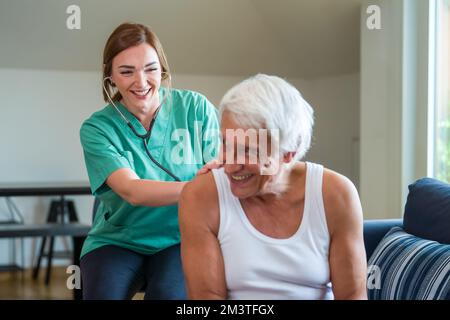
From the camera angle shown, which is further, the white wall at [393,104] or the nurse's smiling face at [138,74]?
the white wall at [393,104]

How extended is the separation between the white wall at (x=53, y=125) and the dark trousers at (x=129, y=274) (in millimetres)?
2851

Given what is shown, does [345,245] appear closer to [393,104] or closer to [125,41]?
[125,41]

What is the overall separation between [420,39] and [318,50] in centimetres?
119

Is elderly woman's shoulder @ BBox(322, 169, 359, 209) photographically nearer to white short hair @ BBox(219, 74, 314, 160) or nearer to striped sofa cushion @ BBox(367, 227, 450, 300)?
white short hair @ BBox(219, 74, 314, 160)

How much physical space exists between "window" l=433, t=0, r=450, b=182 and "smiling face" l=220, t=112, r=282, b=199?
6.58ft

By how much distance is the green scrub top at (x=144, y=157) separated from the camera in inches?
61.8

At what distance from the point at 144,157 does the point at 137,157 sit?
0.05 feet

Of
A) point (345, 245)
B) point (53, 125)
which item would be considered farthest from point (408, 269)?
point (53, 125)

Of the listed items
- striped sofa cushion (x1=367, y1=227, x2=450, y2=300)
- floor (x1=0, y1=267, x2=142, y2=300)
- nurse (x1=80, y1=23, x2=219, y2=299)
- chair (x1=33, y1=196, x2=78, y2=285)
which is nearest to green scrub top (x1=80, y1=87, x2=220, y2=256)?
nurse (x1=80, y1=23, x2=219, y2=299)

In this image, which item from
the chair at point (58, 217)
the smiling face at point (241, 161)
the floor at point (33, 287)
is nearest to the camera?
the smiling face at point (241, 161)

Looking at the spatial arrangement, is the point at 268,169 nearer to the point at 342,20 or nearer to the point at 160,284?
the point at 160,284

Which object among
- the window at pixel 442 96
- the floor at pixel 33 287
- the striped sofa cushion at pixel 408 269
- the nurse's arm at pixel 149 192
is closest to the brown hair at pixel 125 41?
the nurse's arm at pixel 149 192

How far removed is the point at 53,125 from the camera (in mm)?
4324

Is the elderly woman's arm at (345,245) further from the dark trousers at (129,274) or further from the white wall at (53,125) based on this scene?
the white wall at (53,125)
